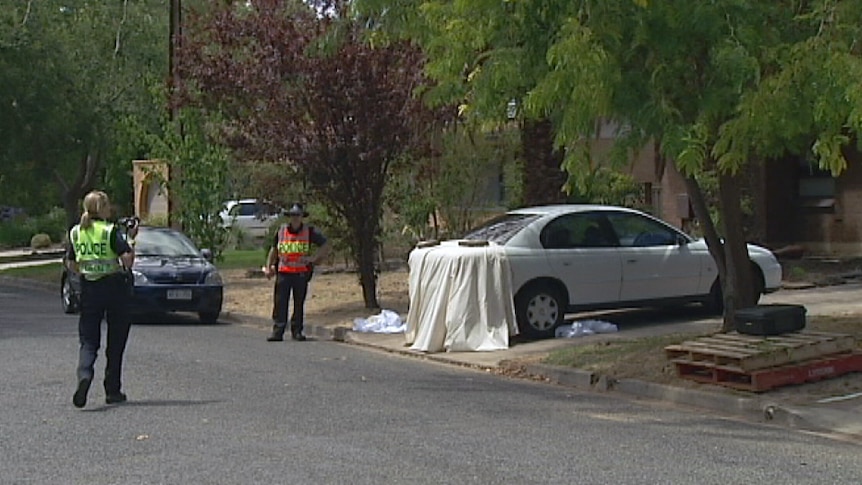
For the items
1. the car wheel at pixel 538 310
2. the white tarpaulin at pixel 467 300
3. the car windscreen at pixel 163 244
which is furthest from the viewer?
the car windscreen at pixel 163 244

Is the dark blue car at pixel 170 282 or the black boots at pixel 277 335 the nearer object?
the black boots at pixel 277 335

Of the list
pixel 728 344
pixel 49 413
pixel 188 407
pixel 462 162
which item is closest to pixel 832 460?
pixel 728 344

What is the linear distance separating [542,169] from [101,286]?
36.1ft

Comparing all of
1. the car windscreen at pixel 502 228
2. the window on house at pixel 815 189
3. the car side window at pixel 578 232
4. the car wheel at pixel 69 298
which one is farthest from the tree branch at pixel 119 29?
the car side window at pixel 578 232

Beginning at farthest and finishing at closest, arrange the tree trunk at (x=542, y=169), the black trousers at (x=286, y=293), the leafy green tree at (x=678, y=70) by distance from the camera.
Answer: the tree trunk at (x=542, y=169) < the black trousers at (x=286, y=293) < the leafy green tree at (x=678, y=70)

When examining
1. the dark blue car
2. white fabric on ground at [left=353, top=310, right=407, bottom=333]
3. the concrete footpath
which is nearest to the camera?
the concrete footpath

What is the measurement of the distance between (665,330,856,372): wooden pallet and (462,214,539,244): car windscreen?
3869 mm

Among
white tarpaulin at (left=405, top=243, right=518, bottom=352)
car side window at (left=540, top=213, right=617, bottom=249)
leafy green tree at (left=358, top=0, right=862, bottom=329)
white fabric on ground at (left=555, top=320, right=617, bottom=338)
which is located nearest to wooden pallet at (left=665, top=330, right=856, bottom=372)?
leafy green tree at (left=358, top=0, right=862, bottom=329)

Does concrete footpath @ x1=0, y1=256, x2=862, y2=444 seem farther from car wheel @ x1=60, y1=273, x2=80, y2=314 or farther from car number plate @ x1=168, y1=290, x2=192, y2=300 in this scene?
car wheel @ x1=60, y1=273, x2=80, y2=314

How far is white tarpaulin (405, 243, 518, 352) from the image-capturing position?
14914 millimetres

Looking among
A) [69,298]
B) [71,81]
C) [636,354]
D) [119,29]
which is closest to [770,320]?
[636,354]

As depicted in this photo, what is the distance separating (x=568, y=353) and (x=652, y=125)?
3819 mm

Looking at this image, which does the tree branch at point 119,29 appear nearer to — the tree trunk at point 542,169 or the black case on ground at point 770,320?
the tree trunk at point 542,169

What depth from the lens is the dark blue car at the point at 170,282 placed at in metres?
18.7
